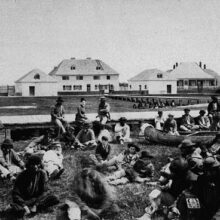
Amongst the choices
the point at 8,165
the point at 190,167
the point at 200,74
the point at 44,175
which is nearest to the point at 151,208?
the point at 190,167

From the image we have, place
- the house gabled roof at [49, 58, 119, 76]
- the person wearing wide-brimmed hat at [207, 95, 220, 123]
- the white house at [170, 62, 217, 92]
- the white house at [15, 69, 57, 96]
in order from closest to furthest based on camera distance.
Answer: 1. the person wearing wide-brimmed hat at [207, 95, 220, 123]
2. the white house at [15, 69, 57, 96]
3. the house gabled roof at [49, 58, 119, 76]
4. the white house at [170, 62, 217, 92]

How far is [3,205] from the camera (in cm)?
619

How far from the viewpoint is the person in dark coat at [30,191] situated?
225 inches

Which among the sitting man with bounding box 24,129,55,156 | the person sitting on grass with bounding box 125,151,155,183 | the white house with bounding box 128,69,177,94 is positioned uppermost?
the white house with bounding box 128,69,177,94

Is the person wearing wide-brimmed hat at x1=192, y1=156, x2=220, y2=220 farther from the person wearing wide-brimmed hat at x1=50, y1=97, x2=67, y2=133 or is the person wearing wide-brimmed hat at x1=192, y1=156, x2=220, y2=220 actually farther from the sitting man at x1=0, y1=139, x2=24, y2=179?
the person wearing wide-brimmed hat at x1=50, y1=97, x2=67, y2=133

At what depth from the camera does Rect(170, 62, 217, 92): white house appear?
57.7 meters

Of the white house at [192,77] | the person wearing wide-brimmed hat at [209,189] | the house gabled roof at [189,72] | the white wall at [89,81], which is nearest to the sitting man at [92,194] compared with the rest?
the person wearing wide-brimmed hat at [209,189]

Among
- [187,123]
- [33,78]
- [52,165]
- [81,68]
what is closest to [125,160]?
[52,165]

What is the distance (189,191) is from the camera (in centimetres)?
507

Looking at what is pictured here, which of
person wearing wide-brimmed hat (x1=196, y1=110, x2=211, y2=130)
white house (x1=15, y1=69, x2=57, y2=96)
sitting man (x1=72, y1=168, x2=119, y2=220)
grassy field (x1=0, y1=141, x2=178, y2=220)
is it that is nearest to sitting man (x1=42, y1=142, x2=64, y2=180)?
grassy field (x1=0, y1=141, x2=178, y2=220)

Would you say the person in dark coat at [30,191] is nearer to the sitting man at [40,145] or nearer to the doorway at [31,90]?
the sitting man at [40,145]

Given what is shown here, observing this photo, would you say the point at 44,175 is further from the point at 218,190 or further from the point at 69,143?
the point at 69,143

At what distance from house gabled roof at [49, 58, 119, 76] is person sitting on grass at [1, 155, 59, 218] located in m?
47.7

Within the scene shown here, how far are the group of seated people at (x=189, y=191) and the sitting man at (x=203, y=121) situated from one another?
24.6 feet
